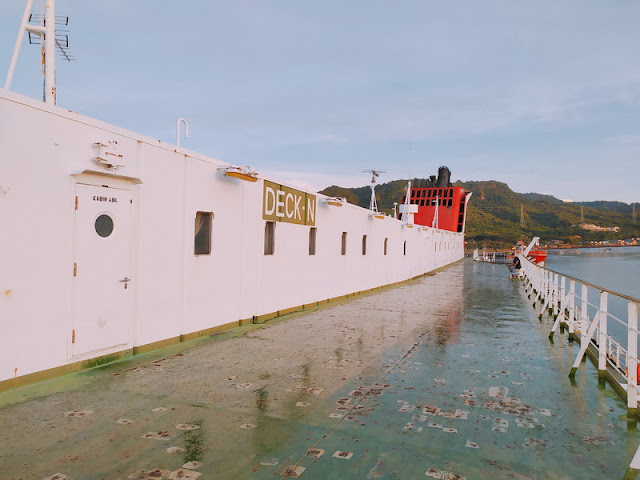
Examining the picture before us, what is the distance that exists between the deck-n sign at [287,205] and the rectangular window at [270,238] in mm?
188

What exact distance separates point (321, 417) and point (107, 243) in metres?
3.69

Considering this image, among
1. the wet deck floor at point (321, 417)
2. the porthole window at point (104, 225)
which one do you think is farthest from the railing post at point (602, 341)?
the porthole window at point (104, 225)

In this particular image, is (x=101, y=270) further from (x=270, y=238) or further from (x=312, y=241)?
(x=312, y=241)

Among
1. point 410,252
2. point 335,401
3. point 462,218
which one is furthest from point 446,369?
point 462,218

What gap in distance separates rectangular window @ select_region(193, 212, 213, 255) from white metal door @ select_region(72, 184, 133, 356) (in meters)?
1.56

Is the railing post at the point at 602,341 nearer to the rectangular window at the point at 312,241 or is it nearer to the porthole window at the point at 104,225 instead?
the porthole window at the point at 104,225

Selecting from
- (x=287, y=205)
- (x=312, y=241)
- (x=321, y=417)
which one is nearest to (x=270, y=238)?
(x=287, y=205)

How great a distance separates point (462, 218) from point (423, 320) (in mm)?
40831

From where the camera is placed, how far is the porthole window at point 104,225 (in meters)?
5.64

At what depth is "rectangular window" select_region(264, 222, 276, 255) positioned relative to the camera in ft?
32.2

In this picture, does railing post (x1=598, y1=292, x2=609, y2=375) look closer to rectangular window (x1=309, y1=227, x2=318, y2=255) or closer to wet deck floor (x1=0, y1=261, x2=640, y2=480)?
wet deck floor (x1=0, y1=261, x2=640, y2=480)

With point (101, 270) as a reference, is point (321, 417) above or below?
below

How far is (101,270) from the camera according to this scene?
18.6 feet

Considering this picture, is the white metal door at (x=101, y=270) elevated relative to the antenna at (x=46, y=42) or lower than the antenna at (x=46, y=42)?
lower
